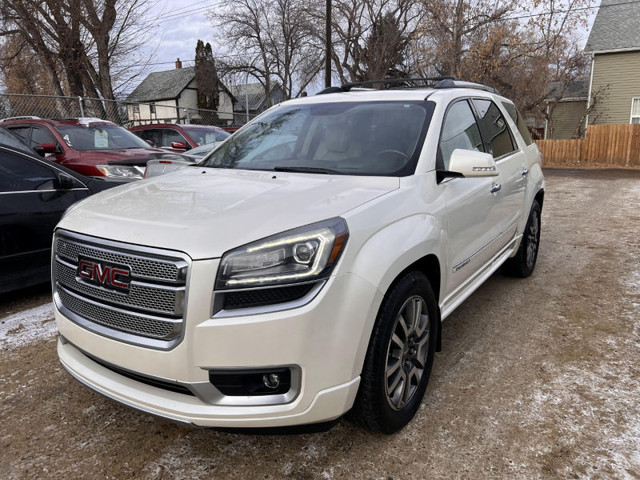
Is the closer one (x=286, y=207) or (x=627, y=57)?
(x=286, y=207)

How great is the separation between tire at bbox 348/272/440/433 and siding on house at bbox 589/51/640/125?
2536cm

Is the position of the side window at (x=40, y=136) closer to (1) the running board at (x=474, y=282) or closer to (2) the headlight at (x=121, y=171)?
(2) the headlight at (x=121, y=171)

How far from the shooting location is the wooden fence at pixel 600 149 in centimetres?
1956

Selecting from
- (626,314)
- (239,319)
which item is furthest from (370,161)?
(626,314)

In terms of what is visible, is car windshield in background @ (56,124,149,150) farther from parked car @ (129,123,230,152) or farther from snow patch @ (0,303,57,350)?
snow patch @ (0,303,57,350)

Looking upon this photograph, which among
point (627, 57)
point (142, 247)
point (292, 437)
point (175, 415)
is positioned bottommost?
point (292, 437)

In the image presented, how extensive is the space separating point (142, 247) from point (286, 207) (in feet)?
2.13

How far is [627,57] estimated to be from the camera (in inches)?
878

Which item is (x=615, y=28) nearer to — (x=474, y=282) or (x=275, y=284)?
(x=474, y=282)

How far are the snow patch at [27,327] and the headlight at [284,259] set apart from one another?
2.61 metres

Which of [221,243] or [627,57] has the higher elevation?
[627,57]

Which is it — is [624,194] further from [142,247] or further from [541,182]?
[142,247]

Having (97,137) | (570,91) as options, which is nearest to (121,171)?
(97,137)

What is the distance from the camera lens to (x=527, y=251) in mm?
4855
